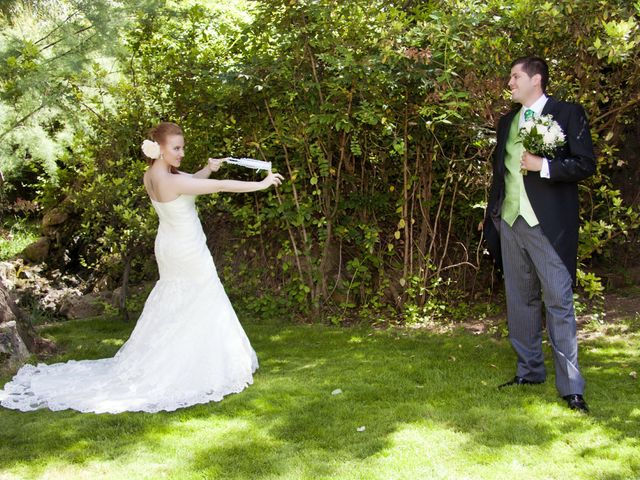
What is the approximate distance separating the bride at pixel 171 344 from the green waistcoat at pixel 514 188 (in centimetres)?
154

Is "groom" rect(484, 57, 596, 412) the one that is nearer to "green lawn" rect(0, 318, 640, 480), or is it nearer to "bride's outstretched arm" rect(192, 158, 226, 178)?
"green lawn" rect(0, 318, 640, 480)

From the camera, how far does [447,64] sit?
Result: 491 cm

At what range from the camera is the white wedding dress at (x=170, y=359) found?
4.33 m

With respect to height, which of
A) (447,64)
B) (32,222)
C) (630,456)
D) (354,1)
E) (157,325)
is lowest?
(630,456)

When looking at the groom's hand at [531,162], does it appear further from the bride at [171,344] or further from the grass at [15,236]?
the grass at [15,236]

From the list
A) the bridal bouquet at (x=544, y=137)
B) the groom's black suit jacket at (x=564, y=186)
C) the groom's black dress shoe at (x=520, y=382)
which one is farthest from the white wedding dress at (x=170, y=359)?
the bridal bouquet at (x=544, y=137)

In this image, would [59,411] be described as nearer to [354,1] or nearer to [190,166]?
[190,166]

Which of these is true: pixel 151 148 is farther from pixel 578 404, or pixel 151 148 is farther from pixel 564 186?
pixel 578 404

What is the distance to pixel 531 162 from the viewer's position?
385cm

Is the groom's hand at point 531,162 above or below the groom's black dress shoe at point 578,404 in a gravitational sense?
above

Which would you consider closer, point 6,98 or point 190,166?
point 6,98

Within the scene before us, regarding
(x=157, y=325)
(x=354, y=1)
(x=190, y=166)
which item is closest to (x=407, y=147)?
(x=354, y=1)

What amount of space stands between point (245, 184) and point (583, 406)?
2575 millimetres

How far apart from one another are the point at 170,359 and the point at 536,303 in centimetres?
248
